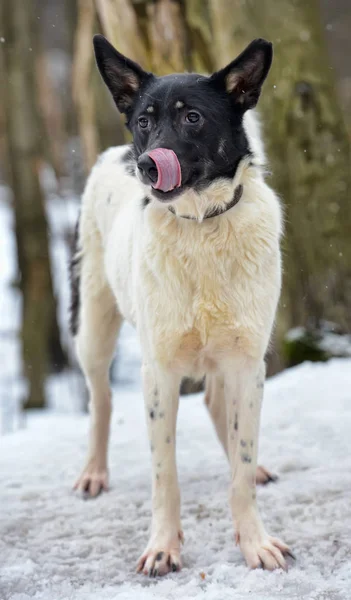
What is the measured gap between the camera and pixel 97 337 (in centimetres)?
434

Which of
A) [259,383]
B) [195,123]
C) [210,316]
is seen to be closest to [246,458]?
[259,383]

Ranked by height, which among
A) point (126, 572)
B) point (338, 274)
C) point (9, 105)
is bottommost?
point (126, 572)

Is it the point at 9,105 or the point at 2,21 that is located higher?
the point at 2,21

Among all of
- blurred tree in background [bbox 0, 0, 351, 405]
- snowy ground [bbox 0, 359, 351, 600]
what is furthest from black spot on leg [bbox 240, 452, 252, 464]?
blurred tree in background [bbox 0, 0, 351, 405]

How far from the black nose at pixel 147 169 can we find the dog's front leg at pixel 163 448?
817 mm

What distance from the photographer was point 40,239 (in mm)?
9102

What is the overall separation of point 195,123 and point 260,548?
5.65ft

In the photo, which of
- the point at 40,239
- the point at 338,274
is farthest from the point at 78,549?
the point at 40,239

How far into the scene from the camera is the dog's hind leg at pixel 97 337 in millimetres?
4316

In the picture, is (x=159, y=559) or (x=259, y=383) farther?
(x=259, y=383)

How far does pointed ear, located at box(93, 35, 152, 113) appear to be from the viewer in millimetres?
3338

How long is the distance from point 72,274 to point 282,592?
2.38 meters

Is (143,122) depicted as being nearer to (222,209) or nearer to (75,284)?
(222,209)

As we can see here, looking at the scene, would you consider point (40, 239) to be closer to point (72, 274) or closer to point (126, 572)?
point (72, 274)
